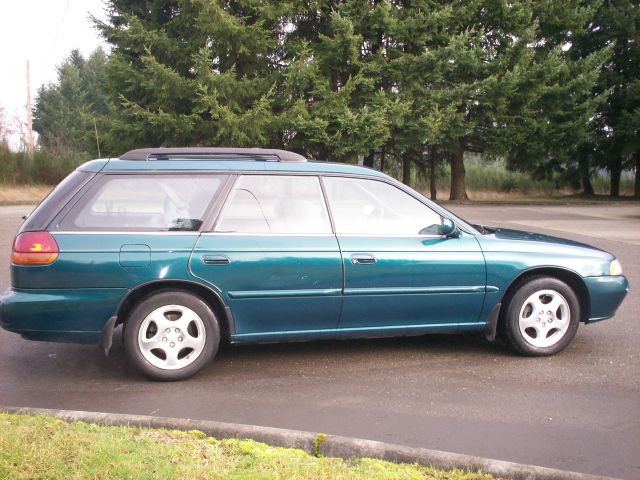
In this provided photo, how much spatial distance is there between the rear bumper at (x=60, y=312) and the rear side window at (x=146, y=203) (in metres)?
0.48

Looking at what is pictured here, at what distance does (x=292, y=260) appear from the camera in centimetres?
476

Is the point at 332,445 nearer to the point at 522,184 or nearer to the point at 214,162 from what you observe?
the point at 214,162

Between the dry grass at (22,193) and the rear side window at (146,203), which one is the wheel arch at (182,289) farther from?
the dry grass at (22,193)

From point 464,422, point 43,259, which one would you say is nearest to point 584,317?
point 464,422

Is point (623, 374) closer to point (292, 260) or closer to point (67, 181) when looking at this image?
point (292, 260)

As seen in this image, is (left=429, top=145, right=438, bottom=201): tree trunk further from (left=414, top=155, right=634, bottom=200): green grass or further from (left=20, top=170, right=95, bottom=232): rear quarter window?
(left=20, top=170, right=95, bottom=232): rear quarter window

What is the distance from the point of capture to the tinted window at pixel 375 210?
5.02 m

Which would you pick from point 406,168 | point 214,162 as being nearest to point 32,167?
point 406,168

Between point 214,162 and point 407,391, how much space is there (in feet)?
7.20

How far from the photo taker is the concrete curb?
10.1ft

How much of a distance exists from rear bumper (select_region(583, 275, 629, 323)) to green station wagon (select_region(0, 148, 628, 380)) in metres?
0.01

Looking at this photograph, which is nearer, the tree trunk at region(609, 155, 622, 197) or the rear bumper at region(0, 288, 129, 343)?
the rear bumper at region(0, 288, 129, 343)

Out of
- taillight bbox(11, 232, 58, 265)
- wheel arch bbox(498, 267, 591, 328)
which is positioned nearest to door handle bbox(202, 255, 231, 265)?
taillight bbox(11, 232, 58, 265)

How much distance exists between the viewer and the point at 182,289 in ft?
15.5
